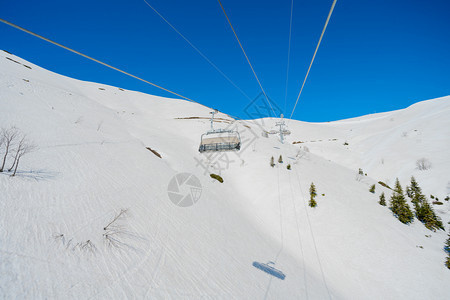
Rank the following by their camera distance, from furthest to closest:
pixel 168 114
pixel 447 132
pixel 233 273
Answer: pixel 168 114, pixel 447 132, pixel 233 273

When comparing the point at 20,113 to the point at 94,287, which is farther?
the point at 20,113

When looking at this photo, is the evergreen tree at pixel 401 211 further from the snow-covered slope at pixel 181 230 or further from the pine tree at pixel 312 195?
the pine tree at pixel 312 195

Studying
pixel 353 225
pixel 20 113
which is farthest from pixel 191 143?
pixel 353 225

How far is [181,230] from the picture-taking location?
424 inches

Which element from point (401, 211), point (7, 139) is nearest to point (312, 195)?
point (401, 211)

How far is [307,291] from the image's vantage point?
1047 centimetres

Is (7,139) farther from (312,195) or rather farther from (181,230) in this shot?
(312,195)

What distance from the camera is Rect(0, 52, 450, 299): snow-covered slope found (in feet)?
20.9

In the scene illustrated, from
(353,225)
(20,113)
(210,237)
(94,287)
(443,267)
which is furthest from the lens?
(353,225)

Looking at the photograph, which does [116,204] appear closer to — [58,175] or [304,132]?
[58,175]

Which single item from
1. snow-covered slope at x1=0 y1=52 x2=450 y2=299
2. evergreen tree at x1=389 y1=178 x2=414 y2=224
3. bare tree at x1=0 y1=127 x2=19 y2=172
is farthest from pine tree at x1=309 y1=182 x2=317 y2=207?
bare tree at x1=0 y1=127 x2=19 y2=172

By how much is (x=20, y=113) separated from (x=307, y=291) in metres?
26.4

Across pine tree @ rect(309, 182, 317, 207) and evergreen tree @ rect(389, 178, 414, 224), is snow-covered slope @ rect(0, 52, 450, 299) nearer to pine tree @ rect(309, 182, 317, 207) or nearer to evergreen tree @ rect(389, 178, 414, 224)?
pine tree @ rect(309, 182, 317, 207)

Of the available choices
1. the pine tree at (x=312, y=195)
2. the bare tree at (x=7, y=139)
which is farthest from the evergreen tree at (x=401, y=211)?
the bare tree at (x=7, y=139)
